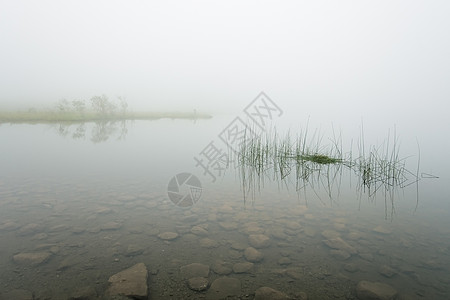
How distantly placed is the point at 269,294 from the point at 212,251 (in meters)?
1.46

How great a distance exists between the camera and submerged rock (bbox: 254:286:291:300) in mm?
3479

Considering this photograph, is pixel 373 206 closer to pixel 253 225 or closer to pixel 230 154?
pixel 253 225

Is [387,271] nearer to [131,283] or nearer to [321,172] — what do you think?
[131,283]

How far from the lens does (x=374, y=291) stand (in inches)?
142

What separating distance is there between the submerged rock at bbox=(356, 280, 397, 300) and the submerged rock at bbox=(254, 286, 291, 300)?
1.07 m

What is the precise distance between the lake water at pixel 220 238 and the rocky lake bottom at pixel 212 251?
2cm

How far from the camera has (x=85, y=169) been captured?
10977 millimetres

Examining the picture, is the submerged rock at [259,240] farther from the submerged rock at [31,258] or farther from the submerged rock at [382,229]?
the submerged rock at [31,258]

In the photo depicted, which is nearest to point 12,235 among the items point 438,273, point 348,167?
point 438,273

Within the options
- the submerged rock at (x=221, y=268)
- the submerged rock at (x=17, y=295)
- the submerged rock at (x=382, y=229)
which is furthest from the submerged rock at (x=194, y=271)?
the submerged rock at (x=382, y=229)

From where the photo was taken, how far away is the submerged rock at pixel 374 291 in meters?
3.52

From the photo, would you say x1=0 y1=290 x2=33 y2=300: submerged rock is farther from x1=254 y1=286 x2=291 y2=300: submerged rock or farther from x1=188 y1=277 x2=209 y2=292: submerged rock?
x1=254 y1=286 x2=291 y2=300: submerged rock

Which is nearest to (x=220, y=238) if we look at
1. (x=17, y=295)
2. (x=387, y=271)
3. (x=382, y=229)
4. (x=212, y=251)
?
(x=212, y=251)

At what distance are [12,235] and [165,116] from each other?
51.8m
